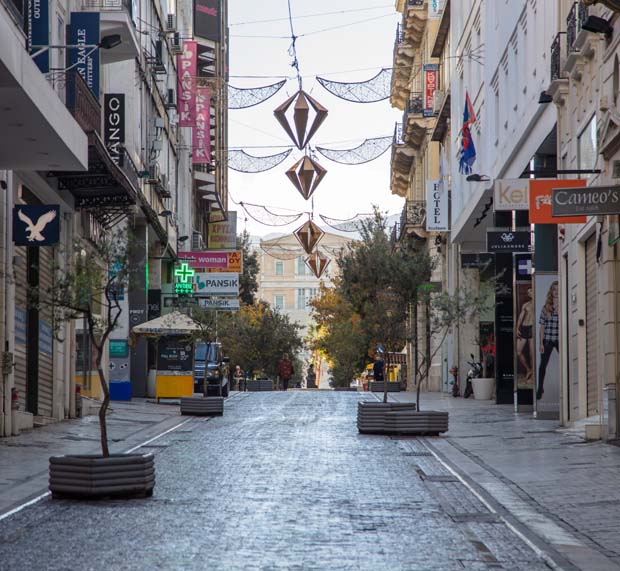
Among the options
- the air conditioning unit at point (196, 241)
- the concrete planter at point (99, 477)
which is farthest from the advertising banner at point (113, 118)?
the air conditioning unit at point (196, 241)

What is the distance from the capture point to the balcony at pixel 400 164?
6662 cm

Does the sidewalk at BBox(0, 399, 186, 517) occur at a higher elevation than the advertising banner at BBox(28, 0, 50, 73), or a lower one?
lower

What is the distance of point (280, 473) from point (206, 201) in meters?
60.7

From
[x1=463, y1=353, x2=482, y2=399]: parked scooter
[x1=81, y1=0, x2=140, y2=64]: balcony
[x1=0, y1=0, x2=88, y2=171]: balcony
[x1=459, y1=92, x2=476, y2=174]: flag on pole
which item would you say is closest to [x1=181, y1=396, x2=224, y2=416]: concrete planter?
[x1=0, y1=0, x2=88, y2=171]: balcony

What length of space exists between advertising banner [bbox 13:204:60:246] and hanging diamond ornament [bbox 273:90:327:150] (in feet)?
28.7

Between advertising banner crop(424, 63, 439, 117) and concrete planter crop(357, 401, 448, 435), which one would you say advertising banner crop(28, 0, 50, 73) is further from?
advertising banner crop(424, 63, 439, 117)

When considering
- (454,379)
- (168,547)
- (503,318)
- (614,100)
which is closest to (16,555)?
(168,547)

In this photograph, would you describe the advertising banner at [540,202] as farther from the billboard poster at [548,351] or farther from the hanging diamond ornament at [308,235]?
the hanging diamond ornament at [308,235]

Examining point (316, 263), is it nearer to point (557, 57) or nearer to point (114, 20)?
point (114, 20)

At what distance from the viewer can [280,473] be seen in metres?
15.5

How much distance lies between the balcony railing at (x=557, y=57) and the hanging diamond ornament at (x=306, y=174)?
33.0 feet

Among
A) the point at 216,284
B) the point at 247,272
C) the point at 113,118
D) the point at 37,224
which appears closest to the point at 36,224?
the point at 37,224

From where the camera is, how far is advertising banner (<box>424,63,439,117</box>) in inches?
2157

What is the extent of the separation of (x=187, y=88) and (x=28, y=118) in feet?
126
